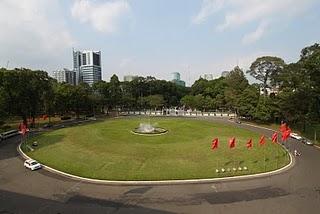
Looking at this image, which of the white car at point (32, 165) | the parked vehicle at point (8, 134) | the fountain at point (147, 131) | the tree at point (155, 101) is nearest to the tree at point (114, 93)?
the tree at point (155, 101)

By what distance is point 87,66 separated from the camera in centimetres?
17738

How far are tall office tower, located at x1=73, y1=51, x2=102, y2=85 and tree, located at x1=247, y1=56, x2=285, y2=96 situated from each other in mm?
101485

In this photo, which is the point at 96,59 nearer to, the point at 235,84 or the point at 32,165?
the point at 235,84

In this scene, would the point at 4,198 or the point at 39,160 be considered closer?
the point at 4,198

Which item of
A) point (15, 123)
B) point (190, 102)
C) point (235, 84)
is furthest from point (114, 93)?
point (235, 84)

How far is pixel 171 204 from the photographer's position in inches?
1051

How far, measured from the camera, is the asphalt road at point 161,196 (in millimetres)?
25781

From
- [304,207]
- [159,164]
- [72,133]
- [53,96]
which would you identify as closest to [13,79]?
[53,96]

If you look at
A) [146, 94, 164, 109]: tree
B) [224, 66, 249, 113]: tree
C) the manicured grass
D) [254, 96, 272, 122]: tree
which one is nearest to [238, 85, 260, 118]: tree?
[254, 96, 272, 122]: tree

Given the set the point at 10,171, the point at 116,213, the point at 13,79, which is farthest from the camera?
the point at 13,79

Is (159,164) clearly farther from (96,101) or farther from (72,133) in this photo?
(96,101)

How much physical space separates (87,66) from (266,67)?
109m

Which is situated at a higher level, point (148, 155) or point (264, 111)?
point (264, 111)

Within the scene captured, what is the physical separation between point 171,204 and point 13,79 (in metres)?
50.8
